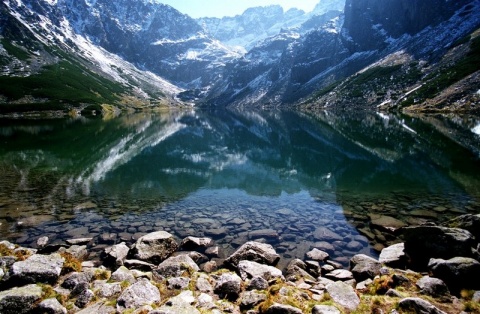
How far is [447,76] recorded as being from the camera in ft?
483

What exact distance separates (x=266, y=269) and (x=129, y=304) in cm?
690

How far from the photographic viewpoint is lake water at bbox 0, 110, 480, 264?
75.0 feet

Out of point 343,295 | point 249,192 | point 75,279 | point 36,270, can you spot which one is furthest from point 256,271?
point 249,192

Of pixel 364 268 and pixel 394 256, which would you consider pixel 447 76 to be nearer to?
pixel 394 256

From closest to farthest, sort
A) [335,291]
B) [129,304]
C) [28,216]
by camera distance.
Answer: [129,304], [335,291], [28,216]

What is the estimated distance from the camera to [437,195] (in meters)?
29.4

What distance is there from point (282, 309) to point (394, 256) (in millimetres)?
9010

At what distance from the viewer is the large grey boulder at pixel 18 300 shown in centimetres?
1190

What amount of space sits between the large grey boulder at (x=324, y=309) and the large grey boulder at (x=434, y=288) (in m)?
4.27

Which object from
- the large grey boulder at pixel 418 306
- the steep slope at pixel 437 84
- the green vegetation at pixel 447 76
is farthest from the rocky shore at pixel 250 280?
the green vegetation at pixel 447 76

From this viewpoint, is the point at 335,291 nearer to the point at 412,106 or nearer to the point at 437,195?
the point at 437,195

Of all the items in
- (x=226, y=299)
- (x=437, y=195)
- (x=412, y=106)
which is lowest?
(x=226, y=299)

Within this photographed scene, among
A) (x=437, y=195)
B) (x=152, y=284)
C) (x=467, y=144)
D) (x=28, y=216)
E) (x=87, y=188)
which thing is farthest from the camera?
(x=467, y=144)

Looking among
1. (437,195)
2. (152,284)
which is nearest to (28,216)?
(152,284)
